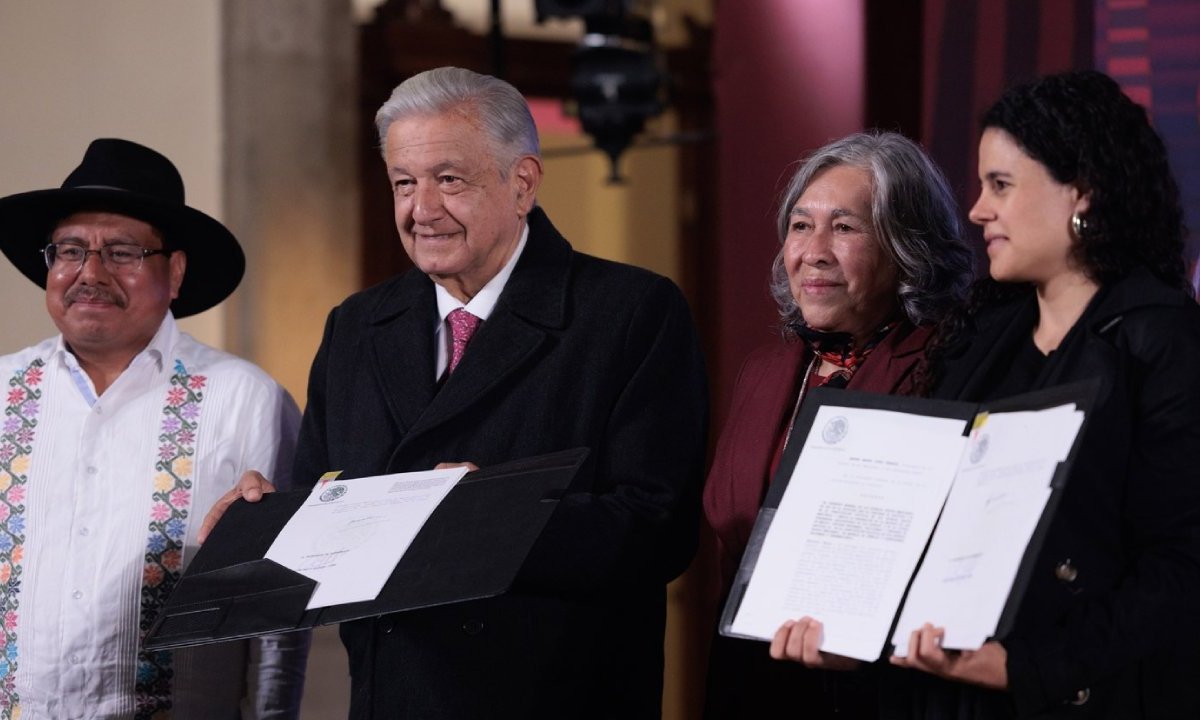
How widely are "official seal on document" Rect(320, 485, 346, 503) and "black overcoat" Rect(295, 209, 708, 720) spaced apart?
0.36 ft

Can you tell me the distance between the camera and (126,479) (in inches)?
102

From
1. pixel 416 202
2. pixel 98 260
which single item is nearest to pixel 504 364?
pixel 416 202

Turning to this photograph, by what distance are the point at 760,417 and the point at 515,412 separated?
1.21 ft

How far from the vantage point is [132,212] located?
270cm

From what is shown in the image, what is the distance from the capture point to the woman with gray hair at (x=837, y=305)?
225cm

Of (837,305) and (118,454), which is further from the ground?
(837,305)

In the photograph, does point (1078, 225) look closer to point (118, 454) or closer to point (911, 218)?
point (911, 218)

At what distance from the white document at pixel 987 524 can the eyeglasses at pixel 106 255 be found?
155 cm

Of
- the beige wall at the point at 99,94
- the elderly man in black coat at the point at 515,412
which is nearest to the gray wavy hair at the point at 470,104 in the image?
the elderly man in black coat at the point at 515,412

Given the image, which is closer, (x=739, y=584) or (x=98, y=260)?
(x=739, y=584)

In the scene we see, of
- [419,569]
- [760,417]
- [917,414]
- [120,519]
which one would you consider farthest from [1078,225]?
[120,519]

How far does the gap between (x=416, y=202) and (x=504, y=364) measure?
0.92 feet

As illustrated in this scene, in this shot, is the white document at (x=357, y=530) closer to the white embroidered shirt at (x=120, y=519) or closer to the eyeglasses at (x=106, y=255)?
the white embroidered shirt at (x=120, y=519)

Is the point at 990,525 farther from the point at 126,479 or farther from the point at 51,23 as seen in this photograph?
the point at 51,23
